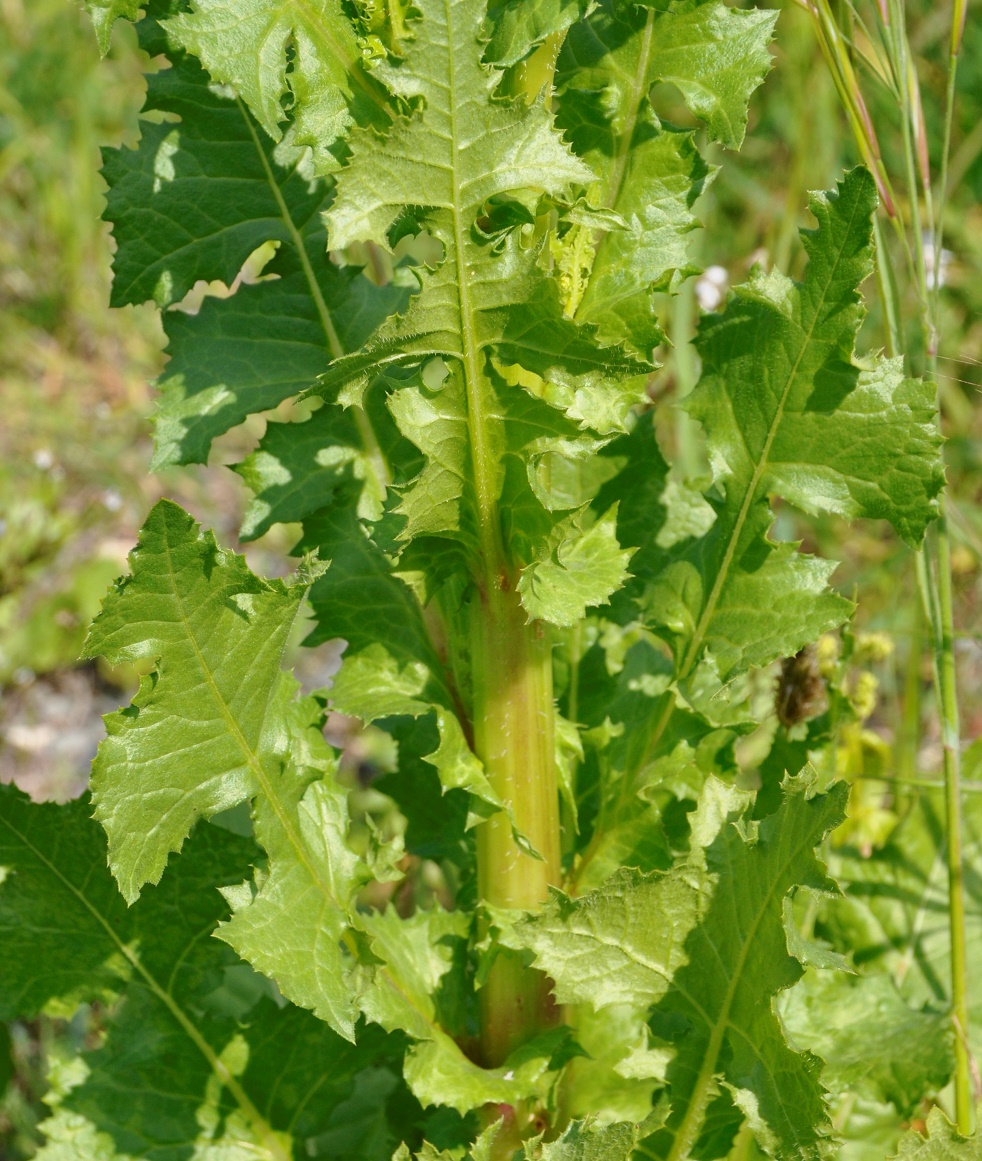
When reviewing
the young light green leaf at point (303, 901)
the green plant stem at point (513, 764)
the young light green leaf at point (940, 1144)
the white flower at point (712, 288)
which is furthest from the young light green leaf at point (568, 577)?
the white flower at point (712, 288)

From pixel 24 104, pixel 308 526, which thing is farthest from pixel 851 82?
pixel 24 104

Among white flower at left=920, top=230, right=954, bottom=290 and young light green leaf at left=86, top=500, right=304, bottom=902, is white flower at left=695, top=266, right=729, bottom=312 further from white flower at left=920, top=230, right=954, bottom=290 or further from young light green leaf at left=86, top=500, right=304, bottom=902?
young light green leaf at left=86, top=500, right=304, bottom=902

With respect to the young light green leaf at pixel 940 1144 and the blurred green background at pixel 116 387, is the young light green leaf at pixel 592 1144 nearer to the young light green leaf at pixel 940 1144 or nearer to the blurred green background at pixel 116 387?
the young light green leaf at pixel 940 1144

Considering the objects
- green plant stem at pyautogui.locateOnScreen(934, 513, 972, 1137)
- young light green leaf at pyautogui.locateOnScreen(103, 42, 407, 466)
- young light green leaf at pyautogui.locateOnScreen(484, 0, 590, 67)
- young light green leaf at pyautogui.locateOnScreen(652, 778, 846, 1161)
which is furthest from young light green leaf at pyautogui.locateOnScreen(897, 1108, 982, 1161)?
young light green leaf at pyautogui.locateOnScreen(484, 0, 590, 67)

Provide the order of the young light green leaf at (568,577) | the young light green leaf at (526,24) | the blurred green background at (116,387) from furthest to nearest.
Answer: the blurred green background at (116,387)
the young light green leaf at (568,577)
the young light green leaf at (526,24)

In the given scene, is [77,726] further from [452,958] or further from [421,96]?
[421,96]

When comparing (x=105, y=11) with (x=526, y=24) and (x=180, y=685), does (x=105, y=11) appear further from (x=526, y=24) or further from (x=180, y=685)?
(x=180, y=685)

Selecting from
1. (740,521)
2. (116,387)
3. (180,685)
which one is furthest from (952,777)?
(116,387)
